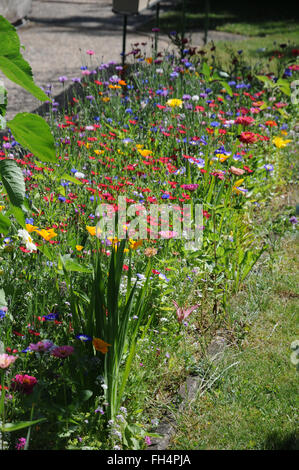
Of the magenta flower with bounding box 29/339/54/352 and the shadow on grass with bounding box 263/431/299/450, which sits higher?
the magenta flower with bounding box 29/339/54/352

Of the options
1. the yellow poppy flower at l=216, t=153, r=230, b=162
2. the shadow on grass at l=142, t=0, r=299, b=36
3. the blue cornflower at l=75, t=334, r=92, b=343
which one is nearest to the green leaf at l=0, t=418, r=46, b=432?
the blue cornflower at l=75, t=334, r=92, b=343

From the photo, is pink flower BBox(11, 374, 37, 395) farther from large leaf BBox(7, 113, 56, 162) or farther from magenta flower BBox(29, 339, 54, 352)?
large leaf BBox(7, 113, 56, 162)

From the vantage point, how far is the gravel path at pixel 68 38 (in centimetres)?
700

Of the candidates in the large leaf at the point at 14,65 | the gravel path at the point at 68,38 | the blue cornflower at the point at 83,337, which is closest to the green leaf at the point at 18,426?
the blue cornflower at the point at 83,337

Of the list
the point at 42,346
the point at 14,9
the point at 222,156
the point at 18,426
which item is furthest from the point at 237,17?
the point at 18,426

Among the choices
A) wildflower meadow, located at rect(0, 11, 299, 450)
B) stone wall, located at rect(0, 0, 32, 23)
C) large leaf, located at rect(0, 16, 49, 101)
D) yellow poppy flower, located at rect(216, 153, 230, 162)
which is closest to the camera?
large leaf, located at rect(0, 16, 49, 101)

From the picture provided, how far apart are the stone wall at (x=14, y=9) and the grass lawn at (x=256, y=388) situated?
25.4 feet

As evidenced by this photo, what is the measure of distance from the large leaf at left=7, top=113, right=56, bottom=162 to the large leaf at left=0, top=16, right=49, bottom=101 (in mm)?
87

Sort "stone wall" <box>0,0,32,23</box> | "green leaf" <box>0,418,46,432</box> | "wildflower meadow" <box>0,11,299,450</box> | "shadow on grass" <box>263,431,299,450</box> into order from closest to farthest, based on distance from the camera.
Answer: "green leaf" <box>0,418,46,432</box>
"wildflower meadow" <box>0,11,299,450</box>
"shadow on grass" <box>263,431,299,450</box>
"stone wall" <box>0,0,32,23</box>

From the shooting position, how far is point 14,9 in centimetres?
1005

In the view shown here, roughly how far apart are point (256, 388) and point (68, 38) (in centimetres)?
803

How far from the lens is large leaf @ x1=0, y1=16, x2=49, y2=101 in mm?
1627

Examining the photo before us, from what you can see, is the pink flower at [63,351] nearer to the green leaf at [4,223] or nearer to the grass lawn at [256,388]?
the green leaf at [4,223]

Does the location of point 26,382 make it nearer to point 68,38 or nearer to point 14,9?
point 68,38
